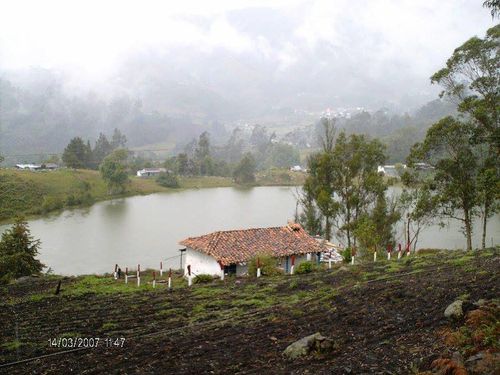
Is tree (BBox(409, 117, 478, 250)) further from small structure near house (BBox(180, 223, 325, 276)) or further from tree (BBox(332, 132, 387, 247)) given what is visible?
small structure near house (BBox(180, 223, 325, 276))

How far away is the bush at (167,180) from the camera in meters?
83.6

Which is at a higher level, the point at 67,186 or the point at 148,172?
the point at 148,172

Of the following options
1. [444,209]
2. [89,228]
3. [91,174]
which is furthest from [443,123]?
[91,174]

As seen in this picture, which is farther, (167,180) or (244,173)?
(244,173)

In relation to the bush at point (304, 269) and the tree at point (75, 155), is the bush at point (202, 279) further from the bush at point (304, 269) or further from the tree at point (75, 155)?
the tree at point (75, 155)

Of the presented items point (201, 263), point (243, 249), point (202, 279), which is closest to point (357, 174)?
point (243, 249)

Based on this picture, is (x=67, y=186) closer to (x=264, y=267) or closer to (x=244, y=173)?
(x=244, y=173)

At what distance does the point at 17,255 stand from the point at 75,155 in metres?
63.8

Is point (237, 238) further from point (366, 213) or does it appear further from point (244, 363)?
point (244, 363)

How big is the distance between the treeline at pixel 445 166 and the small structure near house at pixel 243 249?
3.26m

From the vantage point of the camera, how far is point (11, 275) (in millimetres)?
21109

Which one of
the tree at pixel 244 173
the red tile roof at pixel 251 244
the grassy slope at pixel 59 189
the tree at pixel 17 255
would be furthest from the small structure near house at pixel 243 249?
the tree at pixel 244 173

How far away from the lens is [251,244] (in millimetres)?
20469

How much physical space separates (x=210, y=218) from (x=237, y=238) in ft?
87.0
